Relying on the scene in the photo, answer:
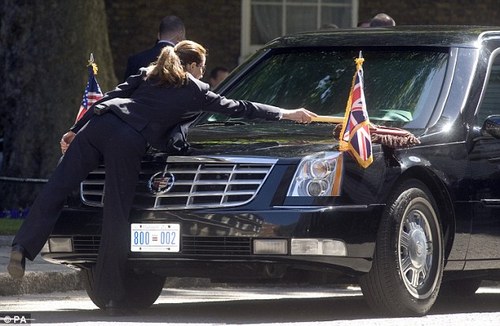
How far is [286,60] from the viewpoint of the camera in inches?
427

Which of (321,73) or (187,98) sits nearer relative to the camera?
(187,98)

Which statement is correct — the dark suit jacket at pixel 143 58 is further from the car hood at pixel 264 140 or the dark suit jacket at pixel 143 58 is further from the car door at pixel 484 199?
the car door at pixel 484 199

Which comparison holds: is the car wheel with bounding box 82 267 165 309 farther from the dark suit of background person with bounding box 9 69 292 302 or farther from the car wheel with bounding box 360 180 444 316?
the car wheel with bounding box 360 180 444 316

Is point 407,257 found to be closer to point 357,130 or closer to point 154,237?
point 357,130

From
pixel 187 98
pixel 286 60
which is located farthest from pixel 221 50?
pixel 187 98

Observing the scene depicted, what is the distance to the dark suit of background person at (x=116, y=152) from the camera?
923cm

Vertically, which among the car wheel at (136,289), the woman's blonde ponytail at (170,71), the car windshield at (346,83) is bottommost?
the car wheel at (136,289)

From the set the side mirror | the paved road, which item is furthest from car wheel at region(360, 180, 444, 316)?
the side mirror

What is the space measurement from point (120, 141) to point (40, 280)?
7.07 feet

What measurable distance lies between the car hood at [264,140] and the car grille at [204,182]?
90 millimetres

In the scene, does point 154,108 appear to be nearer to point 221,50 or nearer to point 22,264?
point 22,264

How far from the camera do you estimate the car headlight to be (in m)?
8.95

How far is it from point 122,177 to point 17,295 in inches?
81.1

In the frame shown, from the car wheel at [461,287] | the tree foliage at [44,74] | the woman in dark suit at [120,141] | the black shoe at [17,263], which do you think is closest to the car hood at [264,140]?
the woman in dark suit at [120,141]
